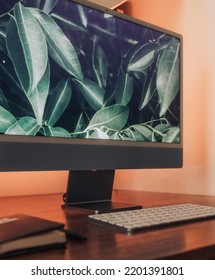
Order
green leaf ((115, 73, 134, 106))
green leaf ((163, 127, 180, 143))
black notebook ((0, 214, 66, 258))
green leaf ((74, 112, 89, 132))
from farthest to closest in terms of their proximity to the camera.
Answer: green leaf ((163, 127, 180, 143)) → green leaf ((115, 73, 134, 106)) → green leaf ((74, 112, 89, 132)) → black notebook ((0, 214, 66, 258))

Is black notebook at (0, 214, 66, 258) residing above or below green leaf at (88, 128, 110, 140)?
below

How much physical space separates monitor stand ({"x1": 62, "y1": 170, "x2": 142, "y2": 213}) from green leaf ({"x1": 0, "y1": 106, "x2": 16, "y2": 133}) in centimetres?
26

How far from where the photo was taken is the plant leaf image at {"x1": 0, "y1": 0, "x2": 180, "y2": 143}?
2.39 ft

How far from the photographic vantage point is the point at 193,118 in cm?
133

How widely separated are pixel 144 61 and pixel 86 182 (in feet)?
1.36

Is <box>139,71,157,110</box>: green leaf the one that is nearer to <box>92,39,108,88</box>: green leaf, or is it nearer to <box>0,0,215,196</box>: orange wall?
<box>92,39,108,88</box>: green leaf

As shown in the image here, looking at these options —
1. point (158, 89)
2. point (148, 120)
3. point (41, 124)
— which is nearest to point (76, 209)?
point (41, 124)

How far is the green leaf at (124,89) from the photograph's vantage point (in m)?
0.93

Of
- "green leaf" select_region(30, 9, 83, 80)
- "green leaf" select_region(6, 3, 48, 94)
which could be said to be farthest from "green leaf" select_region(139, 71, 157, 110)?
"green leaf" select_region(6, 3, 48, 94)

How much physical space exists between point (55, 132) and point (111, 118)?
0.19 metres

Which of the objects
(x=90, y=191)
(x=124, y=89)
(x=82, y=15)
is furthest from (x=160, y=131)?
(x=82, y=15)

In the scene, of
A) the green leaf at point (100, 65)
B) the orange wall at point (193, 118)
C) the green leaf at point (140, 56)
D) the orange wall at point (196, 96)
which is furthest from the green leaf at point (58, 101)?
the orange wall at point (196, 96)
